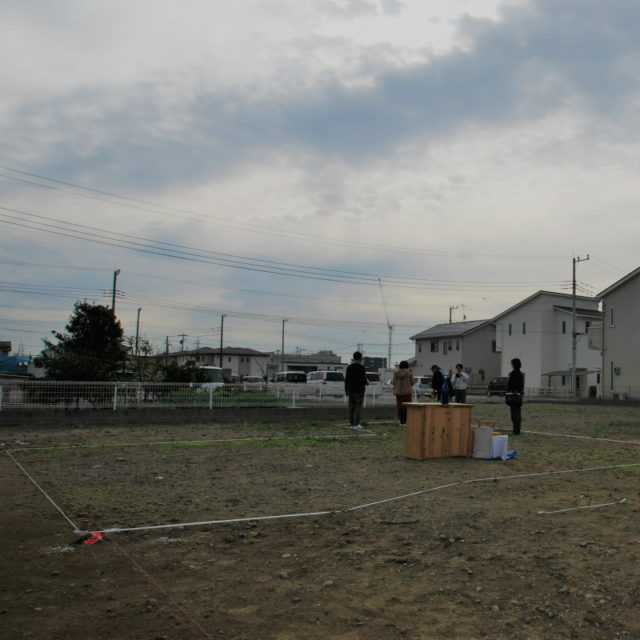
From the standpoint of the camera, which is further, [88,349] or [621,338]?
[621,338]

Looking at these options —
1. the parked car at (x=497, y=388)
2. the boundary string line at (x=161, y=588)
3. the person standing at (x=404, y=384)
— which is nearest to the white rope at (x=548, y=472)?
the boundary string line at (x=161, y=588)

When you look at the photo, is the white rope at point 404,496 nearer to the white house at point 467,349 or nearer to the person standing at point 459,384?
the person standing at point 459,384

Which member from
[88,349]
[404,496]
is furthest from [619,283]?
[404,496]

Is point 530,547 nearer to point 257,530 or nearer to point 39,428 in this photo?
point 257,530

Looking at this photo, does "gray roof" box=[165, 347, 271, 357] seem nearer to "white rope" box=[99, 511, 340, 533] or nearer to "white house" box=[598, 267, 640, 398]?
"white house" box=[598, 267, 640, 398]

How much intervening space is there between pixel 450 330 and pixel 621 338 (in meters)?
20.3

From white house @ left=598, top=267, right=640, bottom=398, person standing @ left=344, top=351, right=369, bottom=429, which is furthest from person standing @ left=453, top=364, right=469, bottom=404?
white house @ left=598, top=267, right=640, bottom=398

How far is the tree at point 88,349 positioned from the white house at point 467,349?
37016 mm

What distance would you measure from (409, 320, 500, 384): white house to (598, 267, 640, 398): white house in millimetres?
14777

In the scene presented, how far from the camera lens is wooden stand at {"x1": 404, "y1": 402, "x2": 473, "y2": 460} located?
884 cm

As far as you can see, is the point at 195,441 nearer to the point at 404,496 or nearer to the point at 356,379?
the point at 356,379

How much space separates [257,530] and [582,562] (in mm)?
2421

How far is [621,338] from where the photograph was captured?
1442 inches

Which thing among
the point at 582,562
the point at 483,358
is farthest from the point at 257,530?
the point at 483,358
